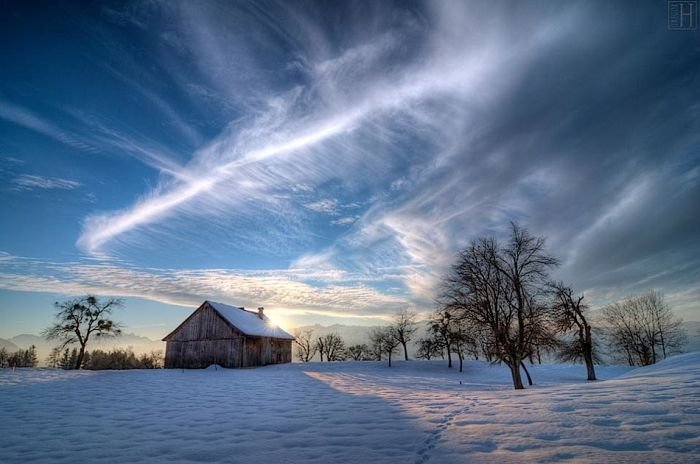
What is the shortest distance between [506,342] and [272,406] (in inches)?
527

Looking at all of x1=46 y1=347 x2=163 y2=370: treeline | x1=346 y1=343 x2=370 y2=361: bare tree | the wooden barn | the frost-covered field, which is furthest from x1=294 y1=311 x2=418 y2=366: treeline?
the frost-covered field

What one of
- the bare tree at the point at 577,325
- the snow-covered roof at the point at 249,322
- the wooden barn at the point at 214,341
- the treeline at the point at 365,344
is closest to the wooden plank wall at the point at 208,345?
the wooden barn at the point at 214,341

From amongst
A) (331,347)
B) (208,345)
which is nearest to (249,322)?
(208,345)

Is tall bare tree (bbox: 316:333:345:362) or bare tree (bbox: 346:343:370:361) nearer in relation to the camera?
tall bare tree (bbox: 316:333:345:362)

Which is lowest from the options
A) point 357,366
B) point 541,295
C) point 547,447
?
point 357,366

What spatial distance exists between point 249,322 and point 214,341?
5337mm

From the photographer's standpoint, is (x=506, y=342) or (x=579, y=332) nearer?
(x=506, y=342)

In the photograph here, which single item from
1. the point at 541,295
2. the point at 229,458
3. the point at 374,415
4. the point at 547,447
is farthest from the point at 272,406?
the point at 541,295

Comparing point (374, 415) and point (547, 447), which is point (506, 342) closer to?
point (374, 415)

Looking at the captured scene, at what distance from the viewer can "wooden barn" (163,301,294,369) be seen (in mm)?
36375

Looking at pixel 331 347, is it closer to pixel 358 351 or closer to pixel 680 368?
pixel 358 351

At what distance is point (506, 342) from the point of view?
17531mm

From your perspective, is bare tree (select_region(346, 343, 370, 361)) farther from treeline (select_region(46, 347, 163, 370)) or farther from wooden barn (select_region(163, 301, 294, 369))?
treeline (select_region(46, 347, 163, 370))

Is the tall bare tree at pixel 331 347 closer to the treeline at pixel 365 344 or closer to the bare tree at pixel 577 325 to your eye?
the treeline at pixel 365 344
